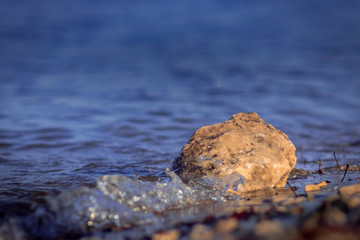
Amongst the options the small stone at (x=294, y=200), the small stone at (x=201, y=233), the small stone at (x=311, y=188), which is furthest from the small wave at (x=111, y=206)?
the small stone at (x=311, y=188)

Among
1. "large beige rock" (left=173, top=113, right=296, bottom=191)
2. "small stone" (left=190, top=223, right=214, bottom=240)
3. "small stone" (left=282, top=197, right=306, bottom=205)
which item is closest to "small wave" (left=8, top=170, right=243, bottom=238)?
"large beige rock" (left=173, top=113, right=296, bottom=191)

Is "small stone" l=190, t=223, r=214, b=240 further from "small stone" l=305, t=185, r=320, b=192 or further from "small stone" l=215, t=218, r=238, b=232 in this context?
"small stone" l=305, t=185, r=320, b=192

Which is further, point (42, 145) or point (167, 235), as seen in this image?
point (42, 145)

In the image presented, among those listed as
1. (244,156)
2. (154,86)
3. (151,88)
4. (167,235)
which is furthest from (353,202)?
(154,86)

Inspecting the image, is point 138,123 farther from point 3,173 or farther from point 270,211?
point 270,211

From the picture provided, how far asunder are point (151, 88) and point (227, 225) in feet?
26.4

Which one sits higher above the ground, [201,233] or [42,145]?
[201,233]

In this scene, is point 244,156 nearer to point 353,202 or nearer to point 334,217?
point 353,202

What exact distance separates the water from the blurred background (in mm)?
36

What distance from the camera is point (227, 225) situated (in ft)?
7.22

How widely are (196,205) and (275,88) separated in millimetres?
7260

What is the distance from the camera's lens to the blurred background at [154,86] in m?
5.11

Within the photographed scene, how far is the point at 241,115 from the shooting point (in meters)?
3.84

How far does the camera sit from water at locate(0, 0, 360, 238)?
489 cm
